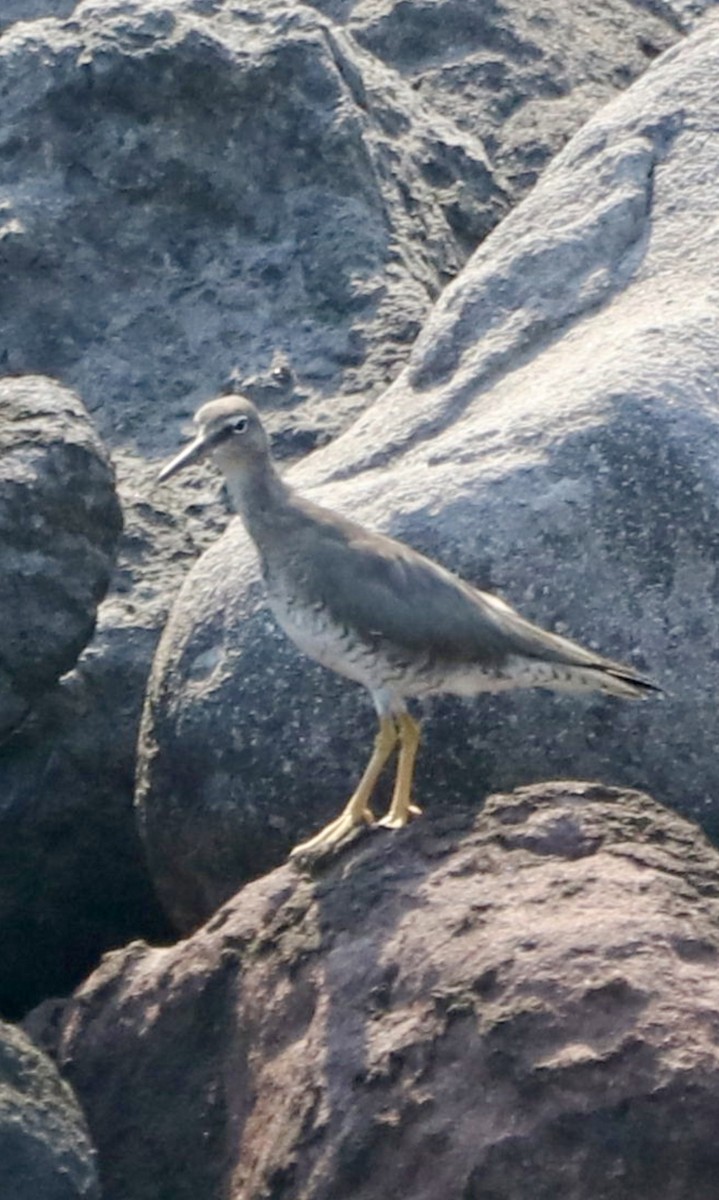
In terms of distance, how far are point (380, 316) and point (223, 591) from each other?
2.09 metres

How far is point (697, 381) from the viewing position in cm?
741

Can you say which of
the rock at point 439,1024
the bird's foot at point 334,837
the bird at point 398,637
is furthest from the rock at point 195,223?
the rock at point 439,1024

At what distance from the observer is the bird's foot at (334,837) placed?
6426mm

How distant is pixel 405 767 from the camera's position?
694 centimetres

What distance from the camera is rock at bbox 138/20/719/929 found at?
7.05 m

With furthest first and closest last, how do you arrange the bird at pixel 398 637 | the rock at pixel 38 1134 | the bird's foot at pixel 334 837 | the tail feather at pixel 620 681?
the bird at pixel 398 637 → the tail feather at pixel 620 681 → the bird's foot at pixel 334 837 → the rock at pixel 38 1134

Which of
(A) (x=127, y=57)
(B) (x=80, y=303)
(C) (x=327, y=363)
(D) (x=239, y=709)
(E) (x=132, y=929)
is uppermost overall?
(A) (x=127, y=57)

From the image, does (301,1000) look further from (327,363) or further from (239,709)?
(327,363)

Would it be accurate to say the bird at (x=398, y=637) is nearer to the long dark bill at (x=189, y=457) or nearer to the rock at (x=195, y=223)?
the long dark bill at (x=189, y=457)

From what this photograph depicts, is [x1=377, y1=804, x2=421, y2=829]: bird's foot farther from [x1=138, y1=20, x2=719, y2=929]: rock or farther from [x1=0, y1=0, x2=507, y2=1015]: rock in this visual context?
[x1=0, y1=0, x2=507, y2=1015]: rock

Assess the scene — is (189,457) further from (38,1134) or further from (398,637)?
(38,1134)

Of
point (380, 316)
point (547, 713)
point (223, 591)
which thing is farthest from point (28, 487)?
point (380, 316)

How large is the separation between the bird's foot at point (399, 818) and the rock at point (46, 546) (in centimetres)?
122

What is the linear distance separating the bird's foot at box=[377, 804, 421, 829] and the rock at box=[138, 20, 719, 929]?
0.26m
